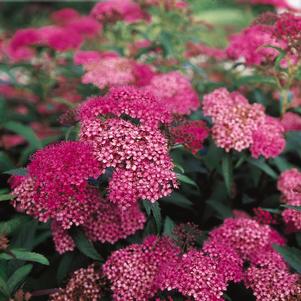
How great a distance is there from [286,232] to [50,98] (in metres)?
2.19

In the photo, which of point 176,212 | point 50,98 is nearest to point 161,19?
point 50,98

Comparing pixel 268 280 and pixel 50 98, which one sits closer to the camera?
pixel 268 280

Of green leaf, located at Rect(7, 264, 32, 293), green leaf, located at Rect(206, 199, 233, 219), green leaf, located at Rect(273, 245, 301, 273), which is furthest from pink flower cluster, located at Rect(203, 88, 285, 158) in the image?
→ green leaf, located at Rect(7, 264, 32, 293)

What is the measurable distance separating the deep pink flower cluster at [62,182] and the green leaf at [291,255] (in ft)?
2.81

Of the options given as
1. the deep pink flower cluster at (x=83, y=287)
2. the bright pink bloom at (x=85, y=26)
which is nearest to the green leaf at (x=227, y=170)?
the deep pink flower cluster at (x=83, y=287)

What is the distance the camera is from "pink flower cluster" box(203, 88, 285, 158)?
7.86 ft

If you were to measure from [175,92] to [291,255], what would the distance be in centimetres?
114

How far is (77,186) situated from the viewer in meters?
1.86

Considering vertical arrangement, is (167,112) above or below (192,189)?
above

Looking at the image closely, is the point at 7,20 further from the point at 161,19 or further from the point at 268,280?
A: the point at 268,280

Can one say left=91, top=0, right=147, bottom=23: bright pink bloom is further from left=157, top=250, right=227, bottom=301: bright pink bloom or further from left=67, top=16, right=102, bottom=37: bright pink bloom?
left=157, top=250, right=227, bottom=301: bright pink bloom

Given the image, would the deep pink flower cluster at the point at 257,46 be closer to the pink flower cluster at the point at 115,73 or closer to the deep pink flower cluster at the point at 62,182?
the pink flower cluster at the point at 115,73

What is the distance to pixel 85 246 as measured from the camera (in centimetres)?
204

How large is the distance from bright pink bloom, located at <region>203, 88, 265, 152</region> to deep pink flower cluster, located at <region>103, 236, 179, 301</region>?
66cm
